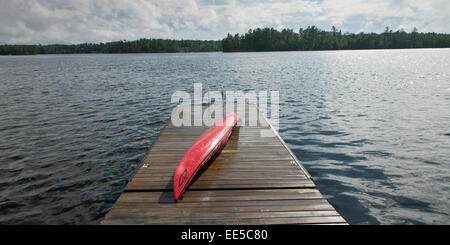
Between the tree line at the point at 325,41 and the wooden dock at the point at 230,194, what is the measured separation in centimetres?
17300

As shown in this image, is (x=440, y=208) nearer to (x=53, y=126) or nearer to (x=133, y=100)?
(x=53, y=126)

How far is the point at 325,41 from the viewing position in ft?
558

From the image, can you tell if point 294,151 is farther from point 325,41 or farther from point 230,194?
point 325,41

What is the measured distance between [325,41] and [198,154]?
18508cm

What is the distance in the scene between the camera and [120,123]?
46.5 ft

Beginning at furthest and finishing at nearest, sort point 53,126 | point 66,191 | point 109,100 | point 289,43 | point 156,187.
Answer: point 289,43 < point 109,100 < point 53,126 < point 66,191 < point 156,187

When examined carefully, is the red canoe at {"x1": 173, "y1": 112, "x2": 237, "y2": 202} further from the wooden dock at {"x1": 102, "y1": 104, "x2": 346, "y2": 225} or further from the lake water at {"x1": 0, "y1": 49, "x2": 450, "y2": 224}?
the lake water at {"x1": 0, "y1": 49, "x2": 450, "y2": 224}

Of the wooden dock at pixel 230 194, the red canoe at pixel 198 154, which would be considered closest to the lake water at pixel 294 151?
the wooden dock at pixel 230 194

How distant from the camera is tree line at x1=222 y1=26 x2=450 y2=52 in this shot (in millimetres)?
164125

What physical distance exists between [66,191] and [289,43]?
17860 cm

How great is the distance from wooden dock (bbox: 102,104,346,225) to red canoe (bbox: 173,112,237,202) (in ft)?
0.75

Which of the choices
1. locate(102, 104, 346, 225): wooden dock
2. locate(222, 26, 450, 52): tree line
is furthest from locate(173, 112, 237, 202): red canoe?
locate(222, 26, 450, 52): tree line

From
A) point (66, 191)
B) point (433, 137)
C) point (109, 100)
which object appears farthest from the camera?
point (109, 100)
